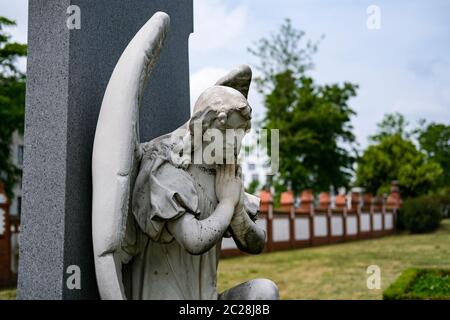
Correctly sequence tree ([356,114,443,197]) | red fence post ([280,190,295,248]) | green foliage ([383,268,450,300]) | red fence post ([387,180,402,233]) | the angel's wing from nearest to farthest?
the angel's wing, green foliage ([383,268,450,300]), red fence post ([280,190,295,248]), red fence post ([387,180,402,233]), tree ([356,114,443,197])

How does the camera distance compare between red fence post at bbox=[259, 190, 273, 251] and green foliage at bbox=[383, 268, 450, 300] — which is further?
red fence post at bbox=[259, 190, 273, 251]

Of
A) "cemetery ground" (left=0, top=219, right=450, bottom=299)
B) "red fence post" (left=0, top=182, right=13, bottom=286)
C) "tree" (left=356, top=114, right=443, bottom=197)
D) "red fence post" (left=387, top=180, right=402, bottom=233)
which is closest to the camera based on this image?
"cemetery ground" (left=0, top=219, right=450, bottom=299)

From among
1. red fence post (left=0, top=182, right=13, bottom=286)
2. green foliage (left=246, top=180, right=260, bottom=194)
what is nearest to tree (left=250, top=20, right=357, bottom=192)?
green foliage (left=246, top=180, right=260, bottom=194)

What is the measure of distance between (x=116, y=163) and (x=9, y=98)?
45.8ft

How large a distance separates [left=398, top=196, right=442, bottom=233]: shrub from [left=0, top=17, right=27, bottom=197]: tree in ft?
52.6

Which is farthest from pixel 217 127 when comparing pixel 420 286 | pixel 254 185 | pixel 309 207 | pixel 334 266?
pixel 254 185

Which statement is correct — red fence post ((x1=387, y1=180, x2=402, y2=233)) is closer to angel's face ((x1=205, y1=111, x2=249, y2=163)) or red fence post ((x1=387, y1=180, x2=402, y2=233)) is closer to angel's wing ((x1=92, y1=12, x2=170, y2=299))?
angel's face ((x1=205, y1=111, x2=249, y2=163))

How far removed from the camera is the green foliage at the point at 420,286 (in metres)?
6.70

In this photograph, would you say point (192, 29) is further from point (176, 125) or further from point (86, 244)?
point (86, 244)

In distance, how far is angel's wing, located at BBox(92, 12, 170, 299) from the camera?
6.97 ft

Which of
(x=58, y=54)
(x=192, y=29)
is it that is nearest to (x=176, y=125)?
(x=192, y=29)

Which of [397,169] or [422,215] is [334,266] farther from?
[397,169]

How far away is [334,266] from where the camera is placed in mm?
13406
